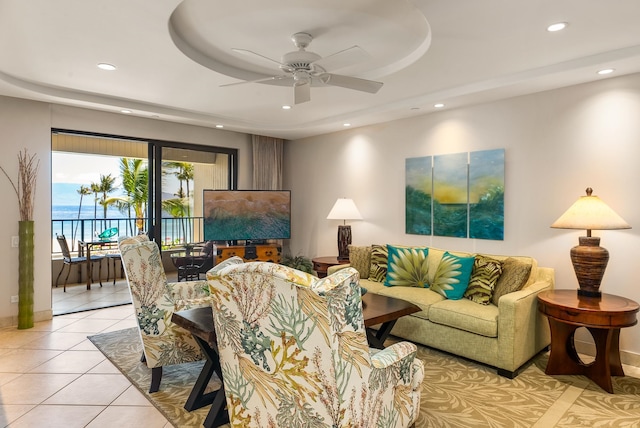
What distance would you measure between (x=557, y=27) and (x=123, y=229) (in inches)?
317

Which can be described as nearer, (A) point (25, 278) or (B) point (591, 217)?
(B) point (591, 217)

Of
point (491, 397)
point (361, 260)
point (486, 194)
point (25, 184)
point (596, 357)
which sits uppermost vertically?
point (25, 184)

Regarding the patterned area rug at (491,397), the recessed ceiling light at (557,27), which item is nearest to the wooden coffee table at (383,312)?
the patterned area rug at (491,397)

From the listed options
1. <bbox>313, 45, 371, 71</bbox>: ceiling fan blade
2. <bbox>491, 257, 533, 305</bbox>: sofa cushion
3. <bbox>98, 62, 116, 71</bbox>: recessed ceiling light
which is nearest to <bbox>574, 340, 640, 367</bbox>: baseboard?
<bbox>491, 257, 533, 305</bbox>: sofa cushion

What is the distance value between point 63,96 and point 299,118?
2765 mm

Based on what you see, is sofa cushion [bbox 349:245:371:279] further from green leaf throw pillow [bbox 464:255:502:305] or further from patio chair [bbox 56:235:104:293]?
patio chair [bbox 56:235:104:293]

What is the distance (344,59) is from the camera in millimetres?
3365

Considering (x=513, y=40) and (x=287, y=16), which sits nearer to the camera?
(x=287, y=16)

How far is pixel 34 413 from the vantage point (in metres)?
2.58

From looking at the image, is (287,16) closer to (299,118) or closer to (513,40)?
(513,40)

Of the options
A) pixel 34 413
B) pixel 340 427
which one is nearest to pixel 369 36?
pixel 340 427

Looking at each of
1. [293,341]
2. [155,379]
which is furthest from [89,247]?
[293,341]

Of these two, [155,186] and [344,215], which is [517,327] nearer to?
[344,215]

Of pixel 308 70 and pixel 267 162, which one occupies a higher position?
pixel 308 70
